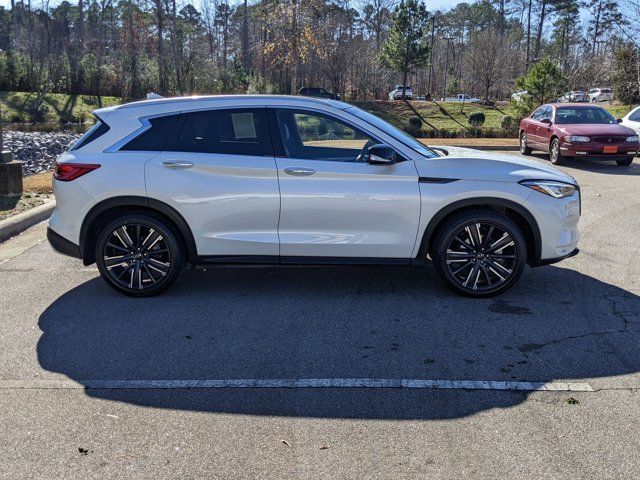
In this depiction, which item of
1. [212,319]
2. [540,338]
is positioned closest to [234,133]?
[212,319]

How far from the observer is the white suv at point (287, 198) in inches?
212

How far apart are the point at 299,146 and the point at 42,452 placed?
3.26m

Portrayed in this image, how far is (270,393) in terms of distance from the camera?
3.88 metres

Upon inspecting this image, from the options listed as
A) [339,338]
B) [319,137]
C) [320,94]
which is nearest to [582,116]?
[320,94]

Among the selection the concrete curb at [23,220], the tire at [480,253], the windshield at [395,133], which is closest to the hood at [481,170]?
the windshield at [395,133]

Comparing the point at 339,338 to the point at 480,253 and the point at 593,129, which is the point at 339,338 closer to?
the point at 480,253

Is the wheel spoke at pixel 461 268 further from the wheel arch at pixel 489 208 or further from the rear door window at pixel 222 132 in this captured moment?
the rear door window at pixel 222 132

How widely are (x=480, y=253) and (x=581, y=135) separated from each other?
32.7 ft

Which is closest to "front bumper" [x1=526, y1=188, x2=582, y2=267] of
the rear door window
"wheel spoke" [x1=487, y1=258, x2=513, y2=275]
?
"wheel spoke" [x1=487, y1=258, x2=513, y2=275]

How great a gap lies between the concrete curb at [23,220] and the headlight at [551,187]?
628 cm

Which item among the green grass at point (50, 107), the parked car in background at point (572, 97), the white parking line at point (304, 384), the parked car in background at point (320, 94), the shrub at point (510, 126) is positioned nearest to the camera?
the white parking line at point (304, 384)

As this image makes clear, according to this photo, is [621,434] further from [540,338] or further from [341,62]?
[341,62]

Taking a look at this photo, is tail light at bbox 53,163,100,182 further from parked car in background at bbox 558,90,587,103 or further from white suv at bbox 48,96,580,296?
parked car in background at bbox 558,90,587,103

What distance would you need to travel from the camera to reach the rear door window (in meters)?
5.52
